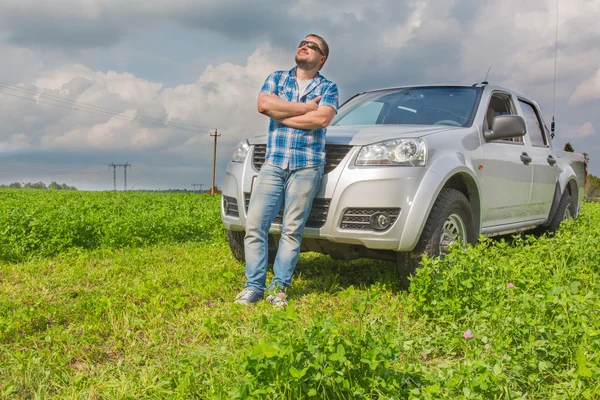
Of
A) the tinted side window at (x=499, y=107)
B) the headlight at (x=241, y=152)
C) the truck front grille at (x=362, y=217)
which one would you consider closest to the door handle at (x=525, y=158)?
the tinted side window at (x=499, y=107)

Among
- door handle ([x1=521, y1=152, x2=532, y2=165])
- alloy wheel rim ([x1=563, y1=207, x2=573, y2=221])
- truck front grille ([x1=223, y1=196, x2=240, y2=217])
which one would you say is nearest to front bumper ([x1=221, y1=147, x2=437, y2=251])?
truck front grille ([x1=223, y1=196, x2=240, y2=217])

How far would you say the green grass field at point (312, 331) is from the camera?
246 centimetres

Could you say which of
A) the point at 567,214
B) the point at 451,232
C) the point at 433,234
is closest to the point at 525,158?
the point at 451,232

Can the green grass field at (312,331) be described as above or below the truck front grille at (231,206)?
below

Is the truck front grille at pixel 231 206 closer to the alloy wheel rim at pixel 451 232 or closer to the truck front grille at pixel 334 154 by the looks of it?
the truck front grille at pixel 334 154

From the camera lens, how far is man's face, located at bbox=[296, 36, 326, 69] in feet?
15.3

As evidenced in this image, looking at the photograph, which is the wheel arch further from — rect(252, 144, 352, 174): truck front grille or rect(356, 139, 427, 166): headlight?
rect(252, 144, 352, 174): truck front grille

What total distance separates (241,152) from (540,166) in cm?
390

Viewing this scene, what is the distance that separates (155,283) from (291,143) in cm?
182

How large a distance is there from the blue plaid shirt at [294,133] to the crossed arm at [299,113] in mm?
59

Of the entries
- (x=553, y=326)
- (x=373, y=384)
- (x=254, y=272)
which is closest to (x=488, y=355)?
(x=553, y=326)

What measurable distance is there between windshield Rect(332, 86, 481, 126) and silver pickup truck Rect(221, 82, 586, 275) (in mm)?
10

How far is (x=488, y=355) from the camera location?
3035 mm

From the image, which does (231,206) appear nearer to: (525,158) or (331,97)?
(331,97)
